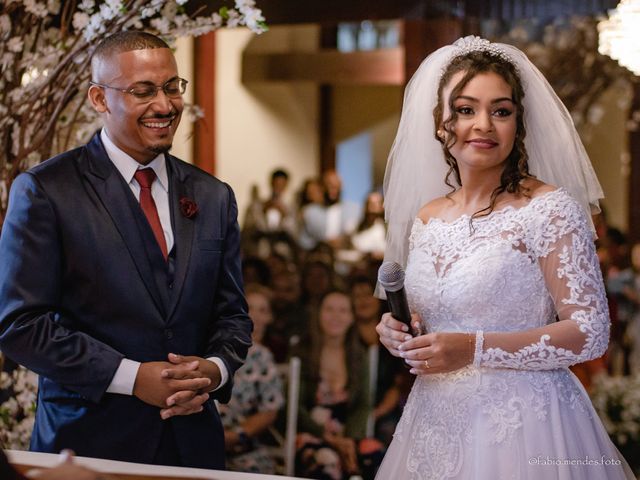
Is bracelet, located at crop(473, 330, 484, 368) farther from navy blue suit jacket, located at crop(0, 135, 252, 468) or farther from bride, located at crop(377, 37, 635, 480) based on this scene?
navy blue suit jacket, located at crop(0, 135, 252, 468)

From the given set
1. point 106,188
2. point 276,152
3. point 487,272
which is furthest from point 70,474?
point 276,152

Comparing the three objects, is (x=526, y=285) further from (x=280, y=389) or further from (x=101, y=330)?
(x=280, y=389)

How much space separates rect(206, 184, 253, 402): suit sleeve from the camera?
2.84m

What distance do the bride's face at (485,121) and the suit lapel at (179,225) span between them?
2.62ft

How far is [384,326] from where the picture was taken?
2.68 meters

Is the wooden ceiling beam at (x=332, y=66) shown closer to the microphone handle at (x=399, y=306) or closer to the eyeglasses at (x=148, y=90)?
the eyeglasses at (x=148, y=90)

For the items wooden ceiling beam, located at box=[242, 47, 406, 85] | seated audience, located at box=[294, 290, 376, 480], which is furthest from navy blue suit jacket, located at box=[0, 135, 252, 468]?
wooden ceiling beam, located at box=[242, 47, 406, 85]

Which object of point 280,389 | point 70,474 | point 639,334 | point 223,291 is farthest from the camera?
point 639,334

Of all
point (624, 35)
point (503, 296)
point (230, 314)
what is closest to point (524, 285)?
point (503, 296)

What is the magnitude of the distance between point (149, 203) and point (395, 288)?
31.9 inches

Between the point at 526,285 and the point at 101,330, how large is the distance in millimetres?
1159

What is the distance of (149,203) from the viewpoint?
111 inches

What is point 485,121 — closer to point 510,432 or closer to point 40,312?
point 510,432

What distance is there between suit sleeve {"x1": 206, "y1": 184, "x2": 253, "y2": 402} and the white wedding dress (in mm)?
548
